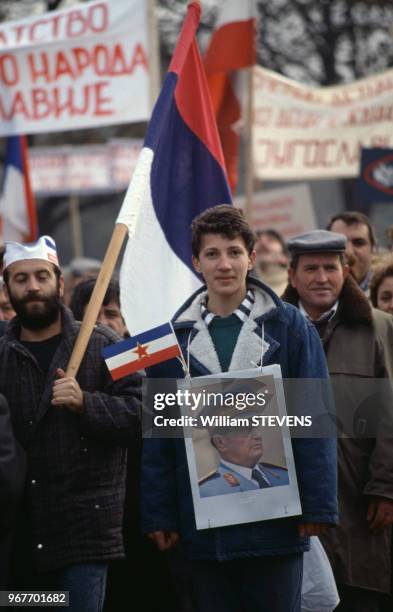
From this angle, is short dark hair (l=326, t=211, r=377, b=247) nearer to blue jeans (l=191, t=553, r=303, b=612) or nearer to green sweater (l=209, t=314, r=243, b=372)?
green sweater (l=209, t=314, r=243, b=372)

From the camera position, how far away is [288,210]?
34.7 feet

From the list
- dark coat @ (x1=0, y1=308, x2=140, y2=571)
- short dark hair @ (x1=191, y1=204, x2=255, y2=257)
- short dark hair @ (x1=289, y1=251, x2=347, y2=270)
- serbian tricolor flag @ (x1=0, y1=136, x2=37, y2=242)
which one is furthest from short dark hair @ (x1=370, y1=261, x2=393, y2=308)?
serbian tricolor flag @ (x1=0, y1=136, x2=37, y2=242)

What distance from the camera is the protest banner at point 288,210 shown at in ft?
34.4

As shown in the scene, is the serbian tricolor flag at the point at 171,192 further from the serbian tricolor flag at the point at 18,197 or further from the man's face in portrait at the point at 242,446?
the serbian tricolor flag at the point at 18,197

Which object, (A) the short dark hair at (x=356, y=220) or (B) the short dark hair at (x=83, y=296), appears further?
(A) the short dark hair at (x=356, y=220)

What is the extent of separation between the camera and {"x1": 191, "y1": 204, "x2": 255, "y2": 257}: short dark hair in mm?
4094

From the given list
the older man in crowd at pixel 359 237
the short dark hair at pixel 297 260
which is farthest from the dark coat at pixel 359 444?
the older man in crowd at pixel 359 237

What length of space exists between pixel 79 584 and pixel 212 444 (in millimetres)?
857


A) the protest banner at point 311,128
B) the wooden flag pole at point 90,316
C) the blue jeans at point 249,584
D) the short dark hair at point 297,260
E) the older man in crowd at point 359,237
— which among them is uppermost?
the protest banner at point 311,128

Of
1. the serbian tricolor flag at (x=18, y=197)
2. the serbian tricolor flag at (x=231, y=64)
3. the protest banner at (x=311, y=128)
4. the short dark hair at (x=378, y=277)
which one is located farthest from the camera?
the protest banner at (x=311, y=128)

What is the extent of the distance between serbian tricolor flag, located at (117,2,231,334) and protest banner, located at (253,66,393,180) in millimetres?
4710

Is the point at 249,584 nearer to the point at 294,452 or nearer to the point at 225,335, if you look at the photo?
the point at 294,452

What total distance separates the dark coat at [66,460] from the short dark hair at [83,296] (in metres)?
1.21

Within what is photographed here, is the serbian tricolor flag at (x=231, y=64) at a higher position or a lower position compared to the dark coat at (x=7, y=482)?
higher
